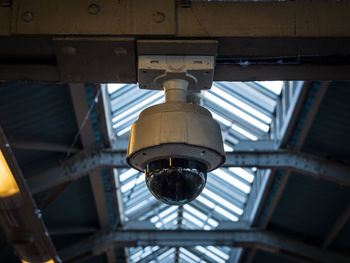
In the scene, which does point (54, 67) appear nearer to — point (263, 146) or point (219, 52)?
point (219, 52)

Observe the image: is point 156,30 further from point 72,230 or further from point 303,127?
point 72,230

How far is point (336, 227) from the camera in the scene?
53.2 ft

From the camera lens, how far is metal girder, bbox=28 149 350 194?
41.7 ft

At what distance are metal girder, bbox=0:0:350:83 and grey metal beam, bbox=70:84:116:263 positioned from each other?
6616 mm

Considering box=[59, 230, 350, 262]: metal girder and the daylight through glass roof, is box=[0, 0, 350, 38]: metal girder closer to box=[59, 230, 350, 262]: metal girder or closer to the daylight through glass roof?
the daylight through glass roof

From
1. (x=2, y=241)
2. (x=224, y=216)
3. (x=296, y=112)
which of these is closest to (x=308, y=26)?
(x=296, y=112)

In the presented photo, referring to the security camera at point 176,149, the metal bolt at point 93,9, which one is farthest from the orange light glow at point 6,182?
the security camera at point 176,149

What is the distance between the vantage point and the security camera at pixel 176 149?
366cm

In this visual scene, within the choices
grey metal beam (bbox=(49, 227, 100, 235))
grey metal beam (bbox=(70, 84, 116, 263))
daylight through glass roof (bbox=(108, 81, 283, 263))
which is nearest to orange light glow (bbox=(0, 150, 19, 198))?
grey metal beam (bbox=(70, 84, 116, 263))

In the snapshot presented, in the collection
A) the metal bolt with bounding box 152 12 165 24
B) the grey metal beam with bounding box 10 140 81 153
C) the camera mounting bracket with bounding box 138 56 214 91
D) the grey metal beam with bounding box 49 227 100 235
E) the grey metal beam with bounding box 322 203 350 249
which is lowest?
the camera mounting bracket with bounding box 138 56 214 91

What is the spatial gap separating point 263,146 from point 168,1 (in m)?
9.55

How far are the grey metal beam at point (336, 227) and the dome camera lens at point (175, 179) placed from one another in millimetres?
12193

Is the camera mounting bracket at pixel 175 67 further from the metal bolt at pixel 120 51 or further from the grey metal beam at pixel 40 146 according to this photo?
the grey metal beam at pixel 40 146

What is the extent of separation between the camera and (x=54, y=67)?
421cm
